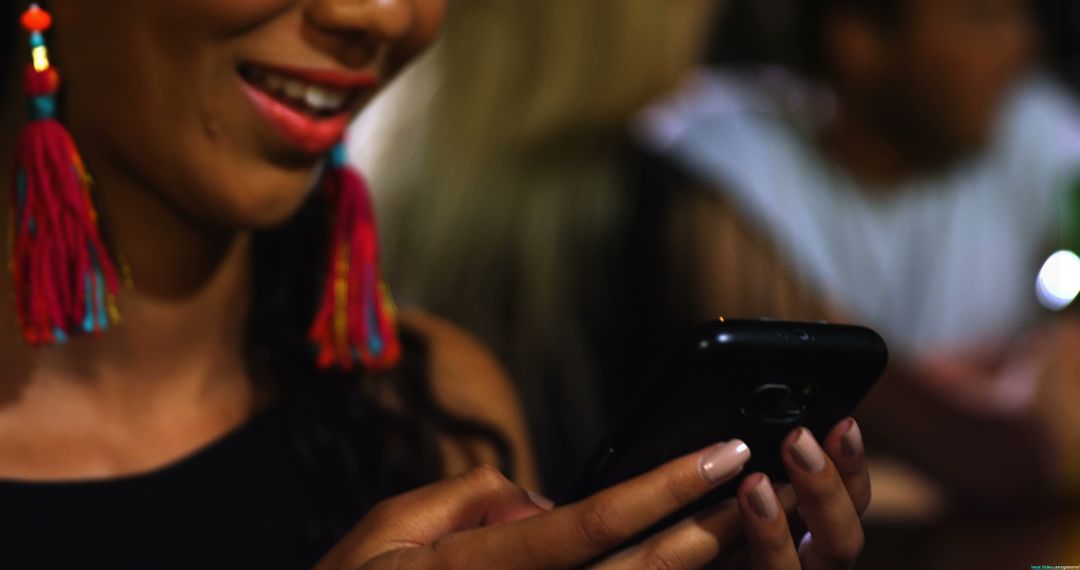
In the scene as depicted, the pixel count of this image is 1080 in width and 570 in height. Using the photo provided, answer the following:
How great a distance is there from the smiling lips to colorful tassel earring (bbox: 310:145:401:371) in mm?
84

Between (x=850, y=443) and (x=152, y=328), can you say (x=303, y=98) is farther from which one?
(x=850, y=443)

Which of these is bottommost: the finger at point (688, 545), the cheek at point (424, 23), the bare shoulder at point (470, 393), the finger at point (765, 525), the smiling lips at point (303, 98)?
the bare shoulder at point (470, 393)

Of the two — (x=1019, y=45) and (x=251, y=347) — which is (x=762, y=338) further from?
(x=1019, y=45)

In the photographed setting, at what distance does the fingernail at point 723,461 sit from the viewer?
60 cm

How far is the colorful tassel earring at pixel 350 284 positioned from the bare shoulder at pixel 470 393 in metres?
0.11

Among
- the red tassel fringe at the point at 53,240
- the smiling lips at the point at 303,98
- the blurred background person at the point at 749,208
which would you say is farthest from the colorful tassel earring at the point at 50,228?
the blurred background person at the point at 749,208

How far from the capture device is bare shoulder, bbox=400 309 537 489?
38.7 inches

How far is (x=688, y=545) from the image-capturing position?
617mm

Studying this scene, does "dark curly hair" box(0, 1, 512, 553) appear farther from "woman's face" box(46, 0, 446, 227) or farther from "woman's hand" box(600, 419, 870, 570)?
"woman's hand" box(600, 419, 870, 570)

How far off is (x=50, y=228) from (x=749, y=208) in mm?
1162

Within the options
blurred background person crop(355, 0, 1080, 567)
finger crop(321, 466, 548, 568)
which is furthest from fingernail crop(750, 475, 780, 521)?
blurred background person crop(355, 0, 1080, 567)

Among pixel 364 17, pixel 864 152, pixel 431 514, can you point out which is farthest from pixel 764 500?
pixel 864 152

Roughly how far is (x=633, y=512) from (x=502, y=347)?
3.88 ft

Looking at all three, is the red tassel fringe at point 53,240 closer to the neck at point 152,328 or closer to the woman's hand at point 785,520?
the neck at point 152,328
